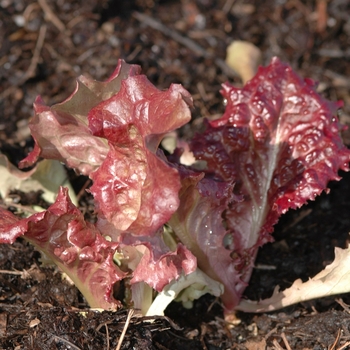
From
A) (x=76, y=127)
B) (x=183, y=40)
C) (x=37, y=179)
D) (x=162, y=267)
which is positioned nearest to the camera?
(x=162, y=267)

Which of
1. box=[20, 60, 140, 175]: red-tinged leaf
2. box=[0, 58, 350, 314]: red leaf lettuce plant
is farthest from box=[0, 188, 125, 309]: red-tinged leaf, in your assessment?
box=[20, 60, 140, 175]: red-tinged leaf

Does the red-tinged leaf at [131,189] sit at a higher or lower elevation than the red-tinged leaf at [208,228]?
higher

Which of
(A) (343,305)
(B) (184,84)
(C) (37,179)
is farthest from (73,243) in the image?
(B) (184,84)

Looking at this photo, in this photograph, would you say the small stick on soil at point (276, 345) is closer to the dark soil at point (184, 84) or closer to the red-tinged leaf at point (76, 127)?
the dark soil at point (184, 84)

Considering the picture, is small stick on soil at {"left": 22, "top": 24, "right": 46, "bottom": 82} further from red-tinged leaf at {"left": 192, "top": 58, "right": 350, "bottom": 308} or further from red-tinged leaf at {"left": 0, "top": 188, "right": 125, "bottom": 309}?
red-tinged leaf at {"left": 0, "top": 188, "right": 125, "bottom": 309}

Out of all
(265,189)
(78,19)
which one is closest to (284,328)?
(265,189)

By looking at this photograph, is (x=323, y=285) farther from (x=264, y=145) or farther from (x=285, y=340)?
(x=264, y=145)

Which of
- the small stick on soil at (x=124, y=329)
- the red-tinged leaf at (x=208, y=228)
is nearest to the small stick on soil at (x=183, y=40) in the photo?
the red-tinged leaf at (x=208, y=228)
